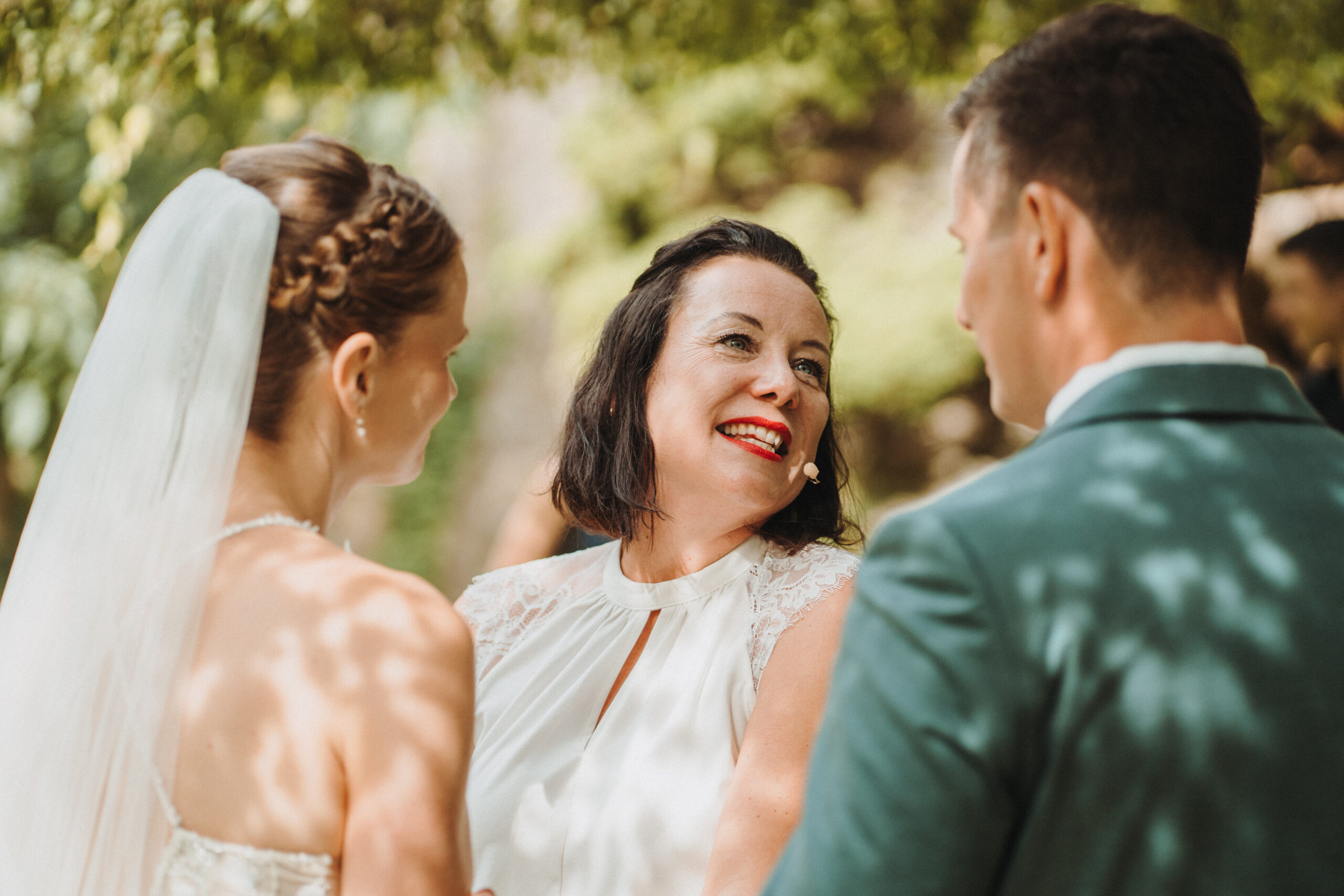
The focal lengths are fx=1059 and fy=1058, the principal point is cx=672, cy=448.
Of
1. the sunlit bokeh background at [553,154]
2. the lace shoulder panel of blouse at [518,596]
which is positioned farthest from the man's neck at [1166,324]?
the lace shoulder panel of blouse at [518,596]

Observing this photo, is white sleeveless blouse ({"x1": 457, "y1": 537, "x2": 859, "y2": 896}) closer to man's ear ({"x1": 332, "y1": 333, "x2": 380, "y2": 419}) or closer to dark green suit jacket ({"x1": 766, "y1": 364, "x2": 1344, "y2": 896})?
man's ear ({"x1": 332, "y1": 333, "x2": 380, "y2": 419})

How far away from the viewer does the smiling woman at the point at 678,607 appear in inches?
88.0

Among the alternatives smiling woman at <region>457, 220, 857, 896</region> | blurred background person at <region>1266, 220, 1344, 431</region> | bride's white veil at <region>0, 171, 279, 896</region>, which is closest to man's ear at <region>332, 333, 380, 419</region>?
bride's white veil at <region>0, 171, 279, 896</region>

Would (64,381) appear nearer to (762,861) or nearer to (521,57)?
(521,57)

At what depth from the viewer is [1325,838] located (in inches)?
44.5

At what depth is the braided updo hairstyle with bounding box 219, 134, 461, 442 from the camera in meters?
1.92

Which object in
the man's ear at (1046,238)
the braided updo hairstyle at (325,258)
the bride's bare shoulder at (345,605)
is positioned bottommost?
the bride's bare shoulder at (345,605)

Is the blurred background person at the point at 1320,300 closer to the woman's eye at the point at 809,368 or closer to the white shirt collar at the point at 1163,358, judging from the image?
the woman's eye at the point at 809,368

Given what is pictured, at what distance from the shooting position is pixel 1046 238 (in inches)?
51.4

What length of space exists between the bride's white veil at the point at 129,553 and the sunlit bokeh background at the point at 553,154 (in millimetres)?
1331

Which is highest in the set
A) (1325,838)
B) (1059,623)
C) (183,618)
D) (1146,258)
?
(1146,258)

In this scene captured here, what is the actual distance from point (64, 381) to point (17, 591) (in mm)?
8195

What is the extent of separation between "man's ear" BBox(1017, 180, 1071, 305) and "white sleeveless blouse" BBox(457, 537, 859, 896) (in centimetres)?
120

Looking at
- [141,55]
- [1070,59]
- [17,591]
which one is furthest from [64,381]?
[1070,59]
